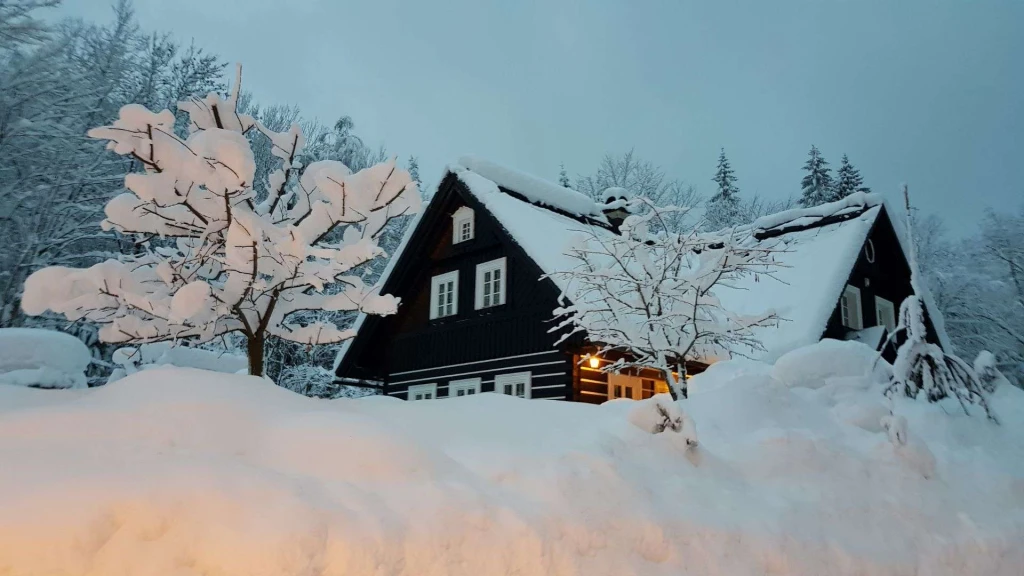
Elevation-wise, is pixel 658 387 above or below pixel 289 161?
below

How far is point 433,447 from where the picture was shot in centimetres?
481

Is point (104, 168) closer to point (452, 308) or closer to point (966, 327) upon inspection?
point (452, 308)

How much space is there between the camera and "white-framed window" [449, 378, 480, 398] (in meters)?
16.6

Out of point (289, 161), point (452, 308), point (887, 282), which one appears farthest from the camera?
point (887, 282)

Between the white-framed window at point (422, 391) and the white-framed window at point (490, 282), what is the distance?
2.43 meters

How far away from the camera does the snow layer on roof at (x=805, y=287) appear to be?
15.0 meters

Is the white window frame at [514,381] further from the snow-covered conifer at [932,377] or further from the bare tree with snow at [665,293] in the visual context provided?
the snow-covered conifer at [932,377]

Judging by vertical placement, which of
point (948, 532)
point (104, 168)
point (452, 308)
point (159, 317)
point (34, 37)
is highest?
point (34, 37)

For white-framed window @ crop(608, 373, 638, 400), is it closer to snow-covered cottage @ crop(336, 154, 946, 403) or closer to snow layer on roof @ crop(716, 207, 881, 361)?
snow-covered cottage @ crop(336, 154, 946, 403)

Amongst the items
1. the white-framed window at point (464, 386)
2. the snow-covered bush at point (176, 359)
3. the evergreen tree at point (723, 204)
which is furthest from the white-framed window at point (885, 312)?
the snow-covered bush at point (176, 359)

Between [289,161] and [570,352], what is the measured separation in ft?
27.0

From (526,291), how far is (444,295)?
3.13 metres

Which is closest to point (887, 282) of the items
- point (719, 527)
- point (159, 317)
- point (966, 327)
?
point (966, 327)

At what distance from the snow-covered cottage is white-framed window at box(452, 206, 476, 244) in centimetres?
3
